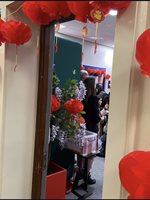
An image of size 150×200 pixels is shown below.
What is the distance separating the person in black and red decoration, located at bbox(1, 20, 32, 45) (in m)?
1.52

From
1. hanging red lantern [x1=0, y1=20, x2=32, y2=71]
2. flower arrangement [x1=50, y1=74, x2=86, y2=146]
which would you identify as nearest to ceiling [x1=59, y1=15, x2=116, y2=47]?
flower arrangement [x1=50, y1=74, x2=86, y2=146]

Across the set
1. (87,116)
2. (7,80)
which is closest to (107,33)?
(87,116)

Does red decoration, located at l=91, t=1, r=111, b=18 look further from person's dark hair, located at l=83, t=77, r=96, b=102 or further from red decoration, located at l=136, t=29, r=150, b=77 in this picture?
person's dark hair, located at l=83, t=77, r=96, b=102

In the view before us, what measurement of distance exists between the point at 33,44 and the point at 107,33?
8.80 ft

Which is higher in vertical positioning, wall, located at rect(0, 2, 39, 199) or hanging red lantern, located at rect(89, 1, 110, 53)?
hanging red lantern, located at rect(89, 1, 110, 53)

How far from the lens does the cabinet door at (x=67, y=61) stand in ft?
8.94

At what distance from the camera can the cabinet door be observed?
8.94ft

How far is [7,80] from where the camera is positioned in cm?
186

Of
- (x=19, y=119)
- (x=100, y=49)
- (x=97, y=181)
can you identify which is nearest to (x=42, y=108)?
(x=19, y=119)

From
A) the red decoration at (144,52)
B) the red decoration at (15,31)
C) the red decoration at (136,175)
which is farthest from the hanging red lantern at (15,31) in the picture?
the red decoration at (136,175)

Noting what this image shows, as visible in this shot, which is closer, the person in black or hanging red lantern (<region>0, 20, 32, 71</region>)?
hanging red lantern (<region>0, 20, 32, 71</region>)

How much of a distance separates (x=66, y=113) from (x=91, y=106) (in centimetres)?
57

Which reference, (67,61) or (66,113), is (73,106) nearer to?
(66,113)

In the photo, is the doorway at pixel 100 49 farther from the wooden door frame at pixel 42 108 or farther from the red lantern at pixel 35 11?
the red lantern at pixel 35 11
